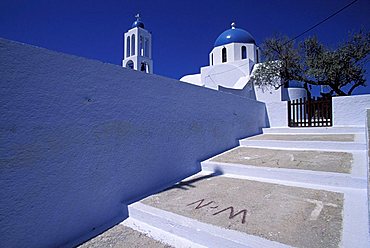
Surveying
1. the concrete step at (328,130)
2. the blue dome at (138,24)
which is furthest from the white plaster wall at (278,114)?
the blue dome at (138,24)

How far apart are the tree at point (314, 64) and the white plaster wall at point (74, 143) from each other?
12.5 meters

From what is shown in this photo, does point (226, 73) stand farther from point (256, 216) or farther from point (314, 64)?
point (256, 216)

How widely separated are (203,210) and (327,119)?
32.3ft

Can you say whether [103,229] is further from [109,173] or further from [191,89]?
[191,89]

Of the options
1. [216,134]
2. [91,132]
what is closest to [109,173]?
[91,132]

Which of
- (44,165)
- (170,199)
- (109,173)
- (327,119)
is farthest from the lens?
(327,119)

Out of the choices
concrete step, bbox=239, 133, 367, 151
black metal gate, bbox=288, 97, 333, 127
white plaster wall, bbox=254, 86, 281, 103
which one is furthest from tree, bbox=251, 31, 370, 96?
concrete step, bbox=239, 133, 367, 151

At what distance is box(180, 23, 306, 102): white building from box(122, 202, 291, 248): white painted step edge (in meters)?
12.9

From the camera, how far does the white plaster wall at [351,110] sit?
9398mm

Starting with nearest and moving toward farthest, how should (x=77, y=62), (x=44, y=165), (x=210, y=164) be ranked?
(x=44, y=165) < (x=77, y=62) < (x=210, y=164)

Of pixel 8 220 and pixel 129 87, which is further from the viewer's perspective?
pixel 129 87

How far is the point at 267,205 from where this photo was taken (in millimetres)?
3434

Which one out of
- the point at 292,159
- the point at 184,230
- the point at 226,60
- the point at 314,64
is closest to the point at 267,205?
the point at 184,230

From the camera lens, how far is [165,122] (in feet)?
15.9
